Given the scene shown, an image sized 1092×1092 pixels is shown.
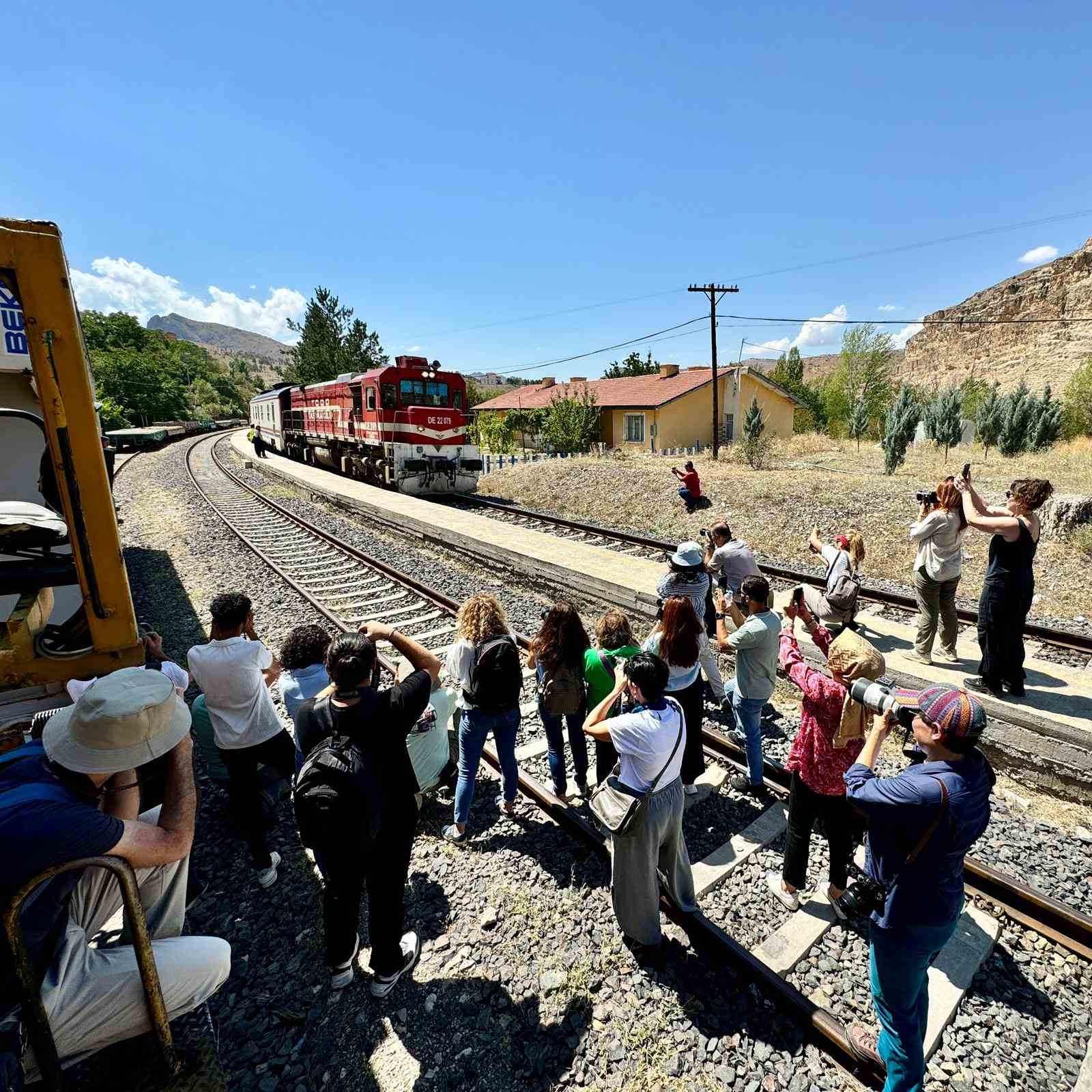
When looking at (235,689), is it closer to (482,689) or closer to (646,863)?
(482,689)

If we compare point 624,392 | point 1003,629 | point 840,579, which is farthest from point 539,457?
point 1003,629

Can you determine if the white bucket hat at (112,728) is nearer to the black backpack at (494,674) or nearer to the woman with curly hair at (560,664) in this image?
the black backpack at (494,674)

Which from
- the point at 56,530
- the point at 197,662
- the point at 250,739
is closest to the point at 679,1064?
the point at 250,739

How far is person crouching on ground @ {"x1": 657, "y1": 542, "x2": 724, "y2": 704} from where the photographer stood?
505 centimetres

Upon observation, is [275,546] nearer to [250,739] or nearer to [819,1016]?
[250,739]

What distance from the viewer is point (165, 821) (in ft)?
7.43

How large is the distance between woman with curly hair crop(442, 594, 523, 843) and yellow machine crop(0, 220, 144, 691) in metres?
2.06

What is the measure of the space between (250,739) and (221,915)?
1.01m

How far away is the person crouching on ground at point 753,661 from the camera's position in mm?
4047

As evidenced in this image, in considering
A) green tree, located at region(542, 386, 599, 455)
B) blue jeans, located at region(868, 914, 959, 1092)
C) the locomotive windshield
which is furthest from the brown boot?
green tree, located at region(542, 386, 599, 455)

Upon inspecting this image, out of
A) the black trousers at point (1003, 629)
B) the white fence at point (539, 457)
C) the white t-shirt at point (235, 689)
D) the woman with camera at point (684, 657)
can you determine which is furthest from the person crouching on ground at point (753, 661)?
the white fence at point (539, 457)

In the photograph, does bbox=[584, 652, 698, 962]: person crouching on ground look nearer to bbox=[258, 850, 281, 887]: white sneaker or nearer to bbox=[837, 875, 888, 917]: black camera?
bbox=[837, 875, 888, 917]: black camera

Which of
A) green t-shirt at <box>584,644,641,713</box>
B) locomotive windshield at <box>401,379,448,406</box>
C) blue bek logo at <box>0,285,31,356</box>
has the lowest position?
green t-shirt at <box>584,644,641,713</box>

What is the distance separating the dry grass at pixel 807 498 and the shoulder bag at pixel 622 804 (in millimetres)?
8265
